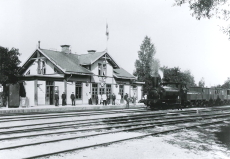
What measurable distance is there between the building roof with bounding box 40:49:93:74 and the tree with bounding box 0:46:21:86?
3748 millimetres

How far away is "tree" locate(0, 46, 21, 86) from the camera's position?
1144 inches

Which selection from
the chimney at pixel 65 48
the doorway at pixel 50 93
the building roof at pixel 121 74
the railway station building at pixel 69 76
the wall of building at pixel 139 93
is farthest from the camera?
the wall of building at pixel 139 93

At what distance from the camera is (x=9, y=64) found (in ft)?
99.3

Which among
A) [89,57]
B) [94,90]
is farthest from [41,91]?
[89,57]

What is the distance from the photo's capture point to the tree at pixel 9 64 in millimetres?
29047

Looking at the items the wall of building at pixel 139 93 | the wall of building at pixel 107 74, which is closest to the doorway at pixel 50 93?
the wall of building at pixel 107 74

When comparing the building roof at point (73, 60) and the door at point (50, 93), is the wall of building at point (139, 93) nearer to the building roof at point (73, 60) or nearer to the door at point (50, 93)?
the building roof at point (73, 60)

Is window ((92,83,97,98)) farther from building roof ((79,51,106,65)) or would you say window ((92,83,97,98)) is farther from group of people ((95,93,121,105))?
building roof ((79,51,106,65))

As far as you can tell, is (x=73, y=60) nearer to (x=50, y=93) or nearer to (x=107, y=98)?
(x=107, y=98)

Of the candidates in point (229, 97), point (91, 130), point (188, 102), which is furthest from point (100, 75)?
point (91, 130)

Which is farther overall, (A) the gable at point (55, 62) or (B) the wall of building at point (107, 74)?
(B) the wall of building at point (107, 74)

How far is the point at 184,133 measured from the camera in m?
10.2

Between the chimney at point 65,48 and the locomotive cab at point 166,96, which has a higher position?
the chimney at point 65,48

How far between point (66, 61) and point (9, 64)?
20.7 feet
